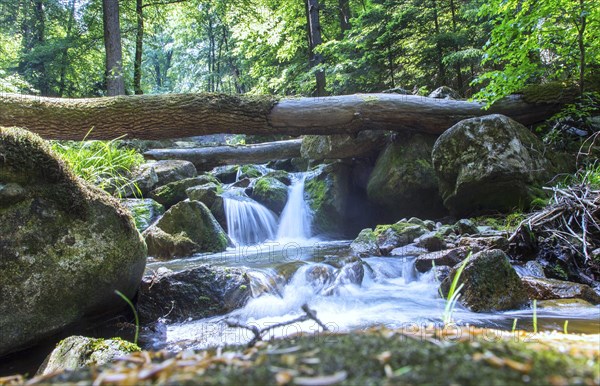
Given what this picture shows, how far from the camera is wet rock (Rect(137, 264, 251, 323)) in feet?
12.4

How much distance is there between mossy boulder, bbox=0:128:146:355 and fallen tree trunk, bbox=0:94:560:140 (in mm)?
3588

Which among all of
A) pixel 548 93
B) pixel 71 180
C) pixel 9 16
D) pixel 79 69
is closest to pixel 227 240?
pixel 71 180

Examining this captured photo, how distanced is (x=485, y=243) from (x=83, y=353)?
187 inches

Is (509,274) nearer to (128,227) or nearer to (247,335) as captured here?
(247,335)

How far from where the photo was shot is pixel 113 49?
10.2m

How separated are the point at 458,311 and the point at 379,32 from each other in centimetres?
992

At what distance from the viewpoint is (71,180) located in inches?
130

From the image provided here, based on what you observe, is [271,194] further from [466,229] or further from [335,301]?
[335,301]

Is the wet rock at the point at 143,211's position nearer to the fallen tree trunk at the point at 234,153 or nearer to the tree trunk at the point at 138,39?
the fallen tree trunk at the point at 234,153

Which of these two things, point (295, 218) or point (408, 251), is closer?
point (408, 251)

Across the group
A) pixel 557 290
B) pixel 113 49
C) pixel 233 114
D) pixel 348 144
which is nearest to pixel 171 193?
pixel 233 114

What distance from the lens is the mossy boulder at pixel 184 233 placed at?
6.63m

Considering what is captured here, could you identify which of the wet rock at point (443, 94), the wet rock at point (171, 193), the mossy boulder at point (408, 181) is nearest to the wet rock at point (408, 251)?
the mossy boulder at point (408, 181)

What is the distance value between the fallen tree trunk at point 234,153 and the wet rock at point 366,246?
647cm
